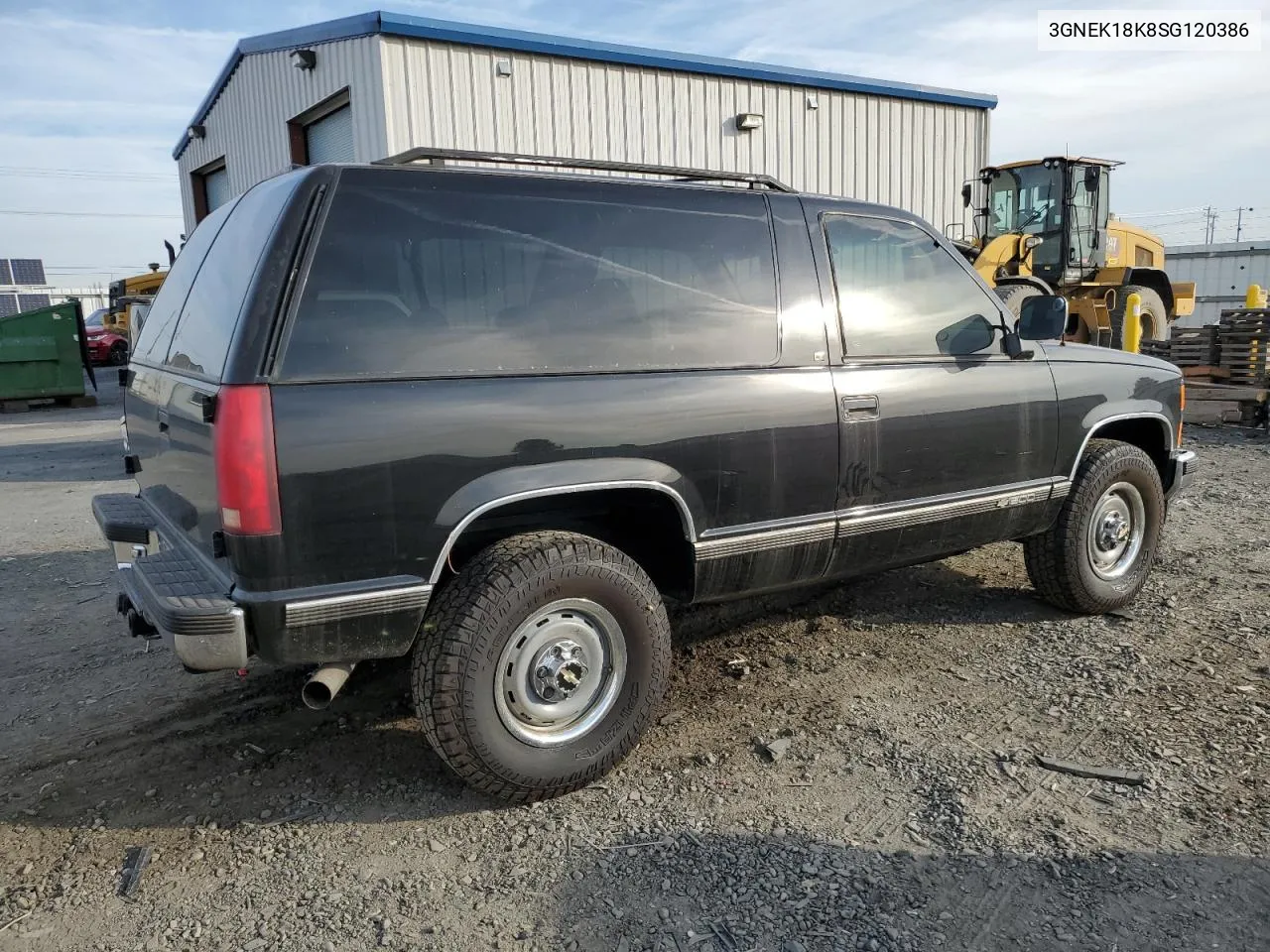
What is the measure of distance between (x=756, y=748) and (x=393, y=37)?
333 inches

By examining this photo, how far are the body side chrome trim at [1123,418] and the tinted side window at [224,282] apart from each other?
11.8 ft

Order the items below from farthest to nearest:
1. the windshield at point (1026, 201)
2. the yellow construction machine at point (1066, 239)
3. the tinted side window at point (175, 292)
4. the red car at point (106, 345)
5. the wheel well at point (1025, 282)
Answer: the red car at point (106, 345) → the windshield at point (1026, 201) → the yellow construction machine at point (1066, 239) → the wheel well at point (1025, 282) → the tinted side window at point (175, 292)

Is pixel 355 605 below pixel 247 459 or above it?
below

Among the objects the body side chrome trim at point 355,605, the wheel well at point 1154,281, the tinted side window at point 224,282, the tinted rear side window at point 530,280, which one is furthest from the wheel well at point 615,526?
the wheel well at point 1154,281

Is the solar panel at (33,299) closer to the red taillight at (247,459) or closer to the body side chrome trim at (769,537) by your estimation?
the red taillight at (247,459)

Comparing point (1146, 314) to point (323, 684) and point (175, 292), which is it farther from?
point (323, 684)

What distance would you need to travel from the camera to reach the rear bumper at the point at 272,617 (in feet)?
8.16

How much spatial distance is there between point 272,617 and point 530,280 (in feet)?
4.26

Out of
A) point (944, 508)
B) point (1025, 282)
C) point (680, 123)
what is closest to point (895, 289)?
point (944, 508)

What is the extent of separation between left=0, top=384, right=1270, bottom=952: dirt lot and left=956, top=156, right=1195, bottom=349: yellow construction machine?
10274mm

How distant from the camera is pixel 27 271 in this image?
2174 inches

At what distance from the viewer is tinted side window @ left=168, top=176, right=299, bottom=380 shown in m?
2.67

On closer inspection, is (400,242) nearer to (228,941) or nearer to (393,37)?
(228,941)

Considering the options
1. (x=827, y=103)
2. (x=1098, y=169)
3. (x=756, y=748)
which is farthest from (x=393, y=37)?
(x=1098, y=169)
